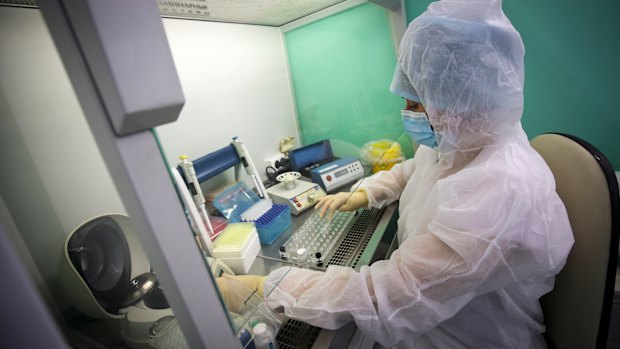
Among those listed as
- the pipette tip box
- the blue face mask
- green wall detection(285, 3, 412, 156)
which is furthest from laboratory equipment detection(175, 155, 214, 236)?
green wall detection(285, 3, 412, 156)

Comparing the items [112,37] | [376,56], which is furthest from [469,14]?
[376,56]

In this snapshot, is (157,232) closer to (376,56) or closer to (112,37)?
(112,37)

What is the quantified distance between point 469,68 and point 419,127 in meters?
0.23

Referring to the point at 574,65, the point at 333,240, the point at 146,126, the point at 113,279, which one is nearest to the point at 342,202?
the point at 333,240

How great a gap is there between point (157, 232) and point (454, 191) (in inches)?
28.4

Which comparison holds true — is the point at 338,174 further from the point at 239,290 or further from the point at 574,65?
the point at 574,65

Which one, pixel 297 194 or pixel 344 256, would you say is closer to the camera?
pixel 344 256

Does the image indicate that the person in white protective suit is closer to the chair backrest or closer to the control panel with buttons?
the chair backrest

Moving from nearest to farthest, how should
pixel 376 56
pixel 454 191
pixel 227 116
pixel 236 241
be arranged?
pixel 454 191 → pixel 236 241 → pixel 227 116 → pixel 376 56

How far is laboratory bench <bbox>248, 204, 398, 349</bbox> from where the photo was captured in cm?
76

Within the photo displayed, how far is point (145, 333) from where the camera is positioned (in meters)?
0.69

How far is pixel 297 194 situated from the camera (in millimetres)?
1332

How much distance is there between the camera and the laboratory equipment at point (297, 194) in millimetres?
1309

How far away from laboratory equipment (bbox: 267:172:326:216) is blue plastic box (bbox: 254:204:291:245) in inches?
2.8
